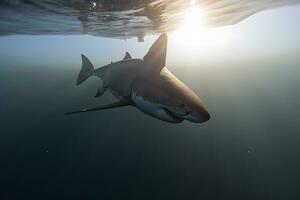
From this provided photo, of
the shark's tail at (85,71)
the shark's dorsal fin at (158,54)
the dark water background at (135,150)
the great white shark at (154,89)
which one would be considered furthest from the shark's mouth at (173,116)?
the dark water background at (135,150)

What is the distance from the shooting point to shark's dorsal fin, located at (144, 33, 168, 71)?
715 centimetres

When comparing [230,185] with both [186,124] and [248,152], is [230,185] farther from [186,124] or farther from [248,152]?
[186,124]

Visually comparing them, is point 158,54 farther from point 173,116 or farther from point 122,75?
point 173,116

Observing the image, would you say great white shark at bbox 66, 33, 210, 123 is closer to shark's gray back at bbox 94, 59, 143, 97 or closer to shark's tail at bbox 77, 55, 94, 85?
shark's gray back at bbox 94, 59, 143, 97

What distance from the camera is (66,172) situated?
39062mm

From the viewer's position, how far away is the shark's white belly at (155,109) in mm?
5370

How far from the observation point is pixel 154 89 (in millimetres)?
5961

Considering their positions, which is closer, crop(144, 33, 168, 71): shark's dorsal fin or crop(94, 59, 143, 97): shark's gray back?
crop(144, 33, 168, 71): shark's dorsal fin

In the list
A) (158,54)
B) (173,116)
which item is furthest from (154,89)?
(158,54)

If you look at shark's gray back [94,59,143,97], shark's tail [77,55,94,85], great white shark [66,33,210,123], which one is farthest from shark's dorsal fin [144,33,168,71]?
shark's tail [77,55,94,85]

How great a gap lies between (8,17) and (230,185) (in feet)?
98.4

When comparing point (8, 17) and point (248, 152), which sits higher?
point (8, 17)

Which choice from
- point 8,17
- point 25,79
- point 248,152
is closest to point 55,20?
point 8,17

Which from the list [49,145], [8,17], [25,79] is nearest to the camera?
[8,17]
